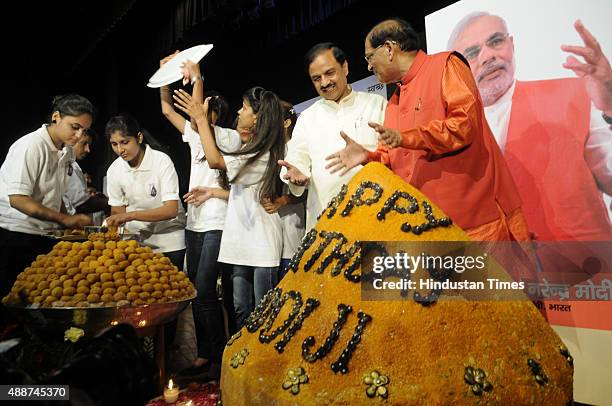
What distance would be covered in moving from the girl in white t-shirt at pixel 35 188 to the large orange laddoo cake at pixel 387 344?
131cm

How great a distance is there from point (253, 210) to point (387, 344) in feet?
5.28

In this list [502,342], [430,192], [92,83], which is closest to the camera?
[502,342]

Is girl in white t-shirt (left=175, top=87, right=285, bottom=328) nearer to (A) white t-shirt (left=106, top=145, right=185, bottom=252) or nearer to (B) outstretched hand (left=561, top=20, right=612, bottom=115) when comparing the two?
(A) white t-shirt (left=106, top=145, right=185, bottom=252)

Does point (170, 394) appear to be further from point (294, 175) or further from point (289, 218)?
point (294, 175)

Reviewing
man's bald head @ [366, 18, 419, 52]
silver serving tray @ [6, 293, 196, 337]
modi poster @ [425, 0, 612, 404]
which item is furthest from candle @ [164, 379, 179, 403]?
man's bald head @ [366, 18, 419, 52]

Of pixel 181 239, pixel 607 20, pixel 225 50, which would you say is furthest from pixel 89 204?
pixel 607 20

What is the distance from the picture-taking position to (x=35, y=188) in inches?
77.5

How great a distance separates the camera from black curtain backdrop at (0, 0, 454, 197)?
1942 mm

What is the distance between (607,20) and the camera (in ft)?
5.90

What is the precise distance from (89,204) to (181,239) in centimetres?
63

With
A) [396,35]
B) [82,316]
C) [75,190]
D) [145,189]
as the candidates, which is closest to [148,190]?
[145,189]

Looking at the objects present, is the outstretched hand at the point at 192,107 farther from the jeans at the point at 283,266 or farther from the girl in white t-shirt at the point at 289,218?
the jeans at the point at 283,266

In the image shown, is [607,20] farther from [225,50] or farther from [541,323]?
[225,50]

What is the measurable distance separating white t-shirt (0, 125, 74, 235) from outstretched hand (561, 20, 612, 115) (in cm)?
241
